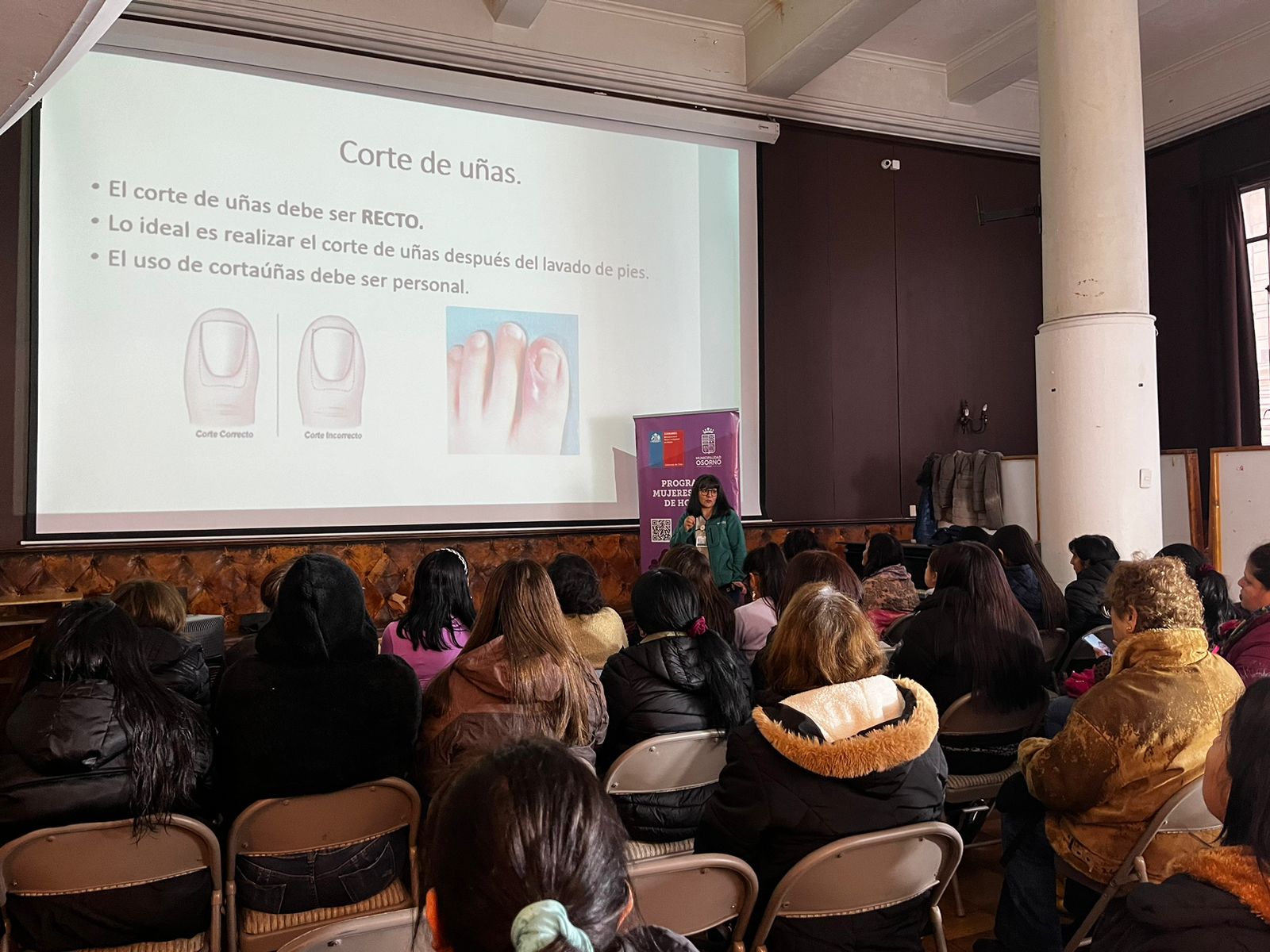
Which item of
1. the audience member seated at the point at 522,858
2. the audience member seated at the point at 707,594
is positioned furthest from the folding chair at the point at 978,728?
the audience member seated at the point at 522,858

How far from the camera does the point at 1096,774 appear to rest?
2.06 metres

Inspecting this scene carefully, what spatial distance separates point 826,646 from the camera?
6.55 feet

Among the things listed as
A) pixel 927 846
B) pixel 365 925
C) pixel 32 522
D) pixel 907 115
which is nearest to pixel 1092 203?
pixel 907 115

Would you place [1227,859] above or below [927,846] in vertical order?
above

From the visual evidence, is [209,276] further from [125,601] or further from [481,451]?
[125,601]

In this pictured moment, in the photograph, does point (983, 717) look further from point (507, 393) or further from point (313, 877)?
point (507, 393)

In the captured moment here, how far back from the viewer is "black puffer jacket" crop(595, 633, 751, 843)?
235cm

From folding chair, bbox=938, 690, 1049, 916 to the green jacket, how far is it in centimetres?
271

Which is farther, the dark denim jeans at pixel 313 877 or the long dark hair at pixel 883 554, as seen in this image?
the long dark hair at pixel 883 554

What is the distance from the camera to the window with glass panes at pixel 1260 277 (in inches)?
292

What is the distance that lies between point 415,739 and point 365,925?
1.05 meters

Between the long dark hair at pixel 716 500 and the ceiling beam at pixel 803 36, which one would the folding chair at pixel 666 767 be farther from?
the ceiling beam at pixel 803 36

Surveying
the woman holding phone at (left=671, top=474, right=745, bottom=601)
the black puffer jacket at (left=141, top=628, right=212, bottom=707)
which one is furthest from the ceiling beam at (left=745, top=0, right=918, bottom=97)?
the black puffer jacket at (left=141, top=628, right=212, bottom=707)

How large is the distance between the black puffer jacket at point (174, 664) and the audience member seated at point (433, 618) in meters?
0.58
